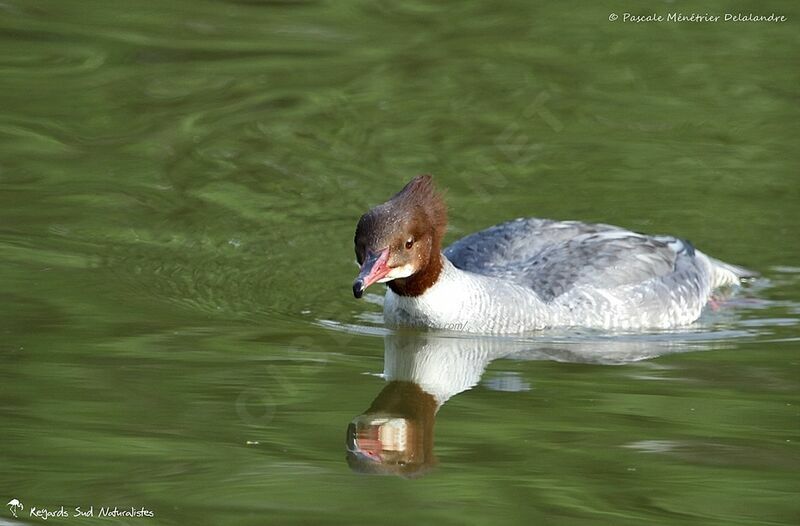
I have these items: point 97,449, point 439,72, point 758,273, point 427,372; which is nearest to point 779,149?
point 758,273

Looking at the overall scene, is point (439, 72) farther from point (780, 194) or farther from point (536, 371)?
point (536, 371)

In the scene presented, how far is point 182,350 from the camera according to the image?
443 inches

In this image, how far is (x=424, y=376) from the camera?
11.0m

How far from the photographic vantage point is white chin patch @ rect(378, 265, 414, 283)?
11438 mm

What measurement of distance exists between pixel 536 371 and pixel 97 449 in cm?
337

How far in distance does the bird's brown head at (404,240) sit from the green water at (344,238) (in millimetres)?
619

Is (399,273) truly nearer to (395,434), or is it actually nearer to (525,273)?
(525,273)

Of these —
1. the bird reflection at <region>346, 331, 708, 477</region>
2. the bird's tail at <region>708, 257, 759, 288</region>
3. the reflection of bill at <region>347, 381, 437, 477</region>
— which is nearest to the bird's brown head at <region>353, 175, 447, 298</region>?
the bird reflection at <region>346, 331, 708, 477</region>

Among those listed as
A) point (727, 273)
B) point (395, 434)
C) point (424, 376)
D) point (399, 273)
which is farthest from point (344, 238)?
point (395, 434)

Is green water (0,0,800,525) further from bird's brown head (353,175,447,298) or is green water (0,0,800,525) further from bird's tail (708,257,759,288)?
bird's brown head (353,175,447,298)

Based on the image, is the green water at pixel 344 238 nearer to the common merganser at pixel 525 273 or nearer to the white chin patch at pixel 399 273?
the common merganser at pixel 525 273

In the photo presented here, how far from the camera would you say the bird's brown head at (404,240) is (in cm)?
1123

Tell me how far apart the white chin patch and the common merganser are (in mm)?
11

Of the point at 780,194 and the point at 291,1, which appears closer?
the point at 780,194
